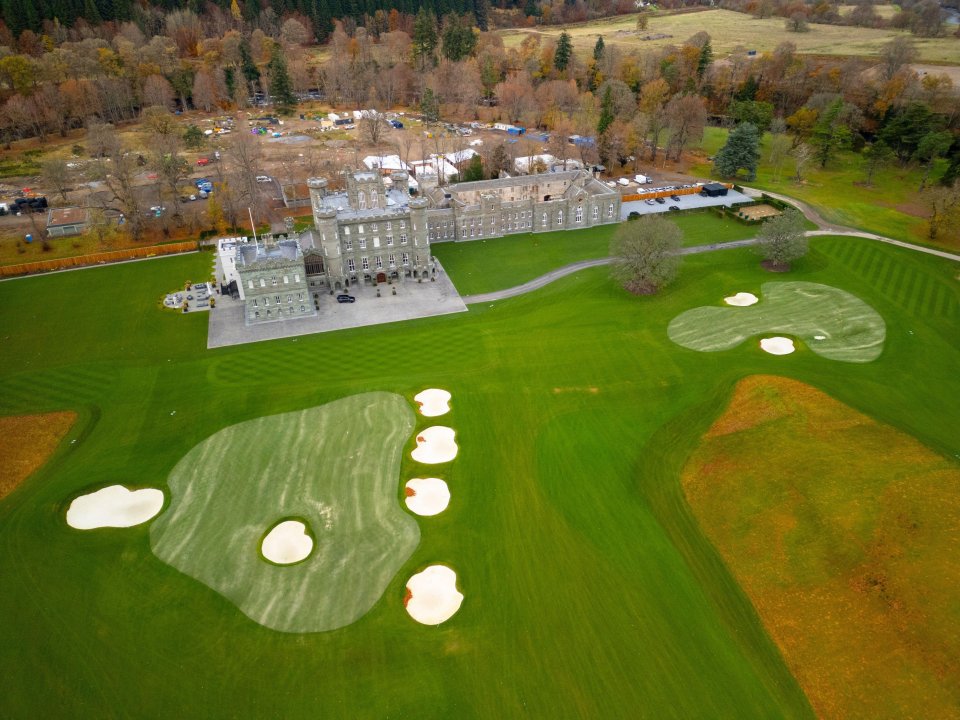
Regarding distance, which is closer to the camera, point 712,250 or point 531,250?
point 712,250

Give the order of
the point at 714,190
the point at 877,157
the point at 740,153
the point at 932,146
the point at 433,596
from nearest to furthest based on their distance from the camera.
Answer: the point at 433,596
the point at 714,190
the point at 932,146
the point at 877,157
the point at 740,153

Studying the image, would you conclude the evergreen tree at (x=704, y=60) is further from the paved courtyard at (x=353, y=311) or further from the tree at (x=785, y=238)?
the paved courtyard at (x=353, y=311)

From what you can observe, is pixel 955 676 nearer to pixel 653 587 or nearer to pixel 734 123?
pixel 653 587

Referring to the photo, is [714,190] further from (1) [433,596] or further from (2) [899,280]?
(1) [433,596]

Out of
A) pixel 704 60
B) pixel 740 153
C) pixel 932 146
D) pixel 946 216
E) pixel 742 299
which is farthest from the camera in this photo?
pixel 704 60

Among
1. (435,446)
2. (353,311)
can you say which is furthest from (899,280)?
(353,311)

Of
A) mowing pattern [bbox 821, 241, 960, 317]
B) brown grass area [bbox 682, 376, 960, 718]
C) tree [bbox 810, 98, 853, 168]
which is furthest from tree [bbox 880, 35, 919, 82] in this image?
brown grass area [bbox 682, 376, 960, 718]

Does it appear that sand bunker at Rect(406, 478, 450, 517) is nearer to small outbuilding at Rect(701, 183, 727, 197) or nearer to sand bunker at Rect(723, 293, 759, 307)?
sand bunker at Rect(723, 293, 759, 307)
